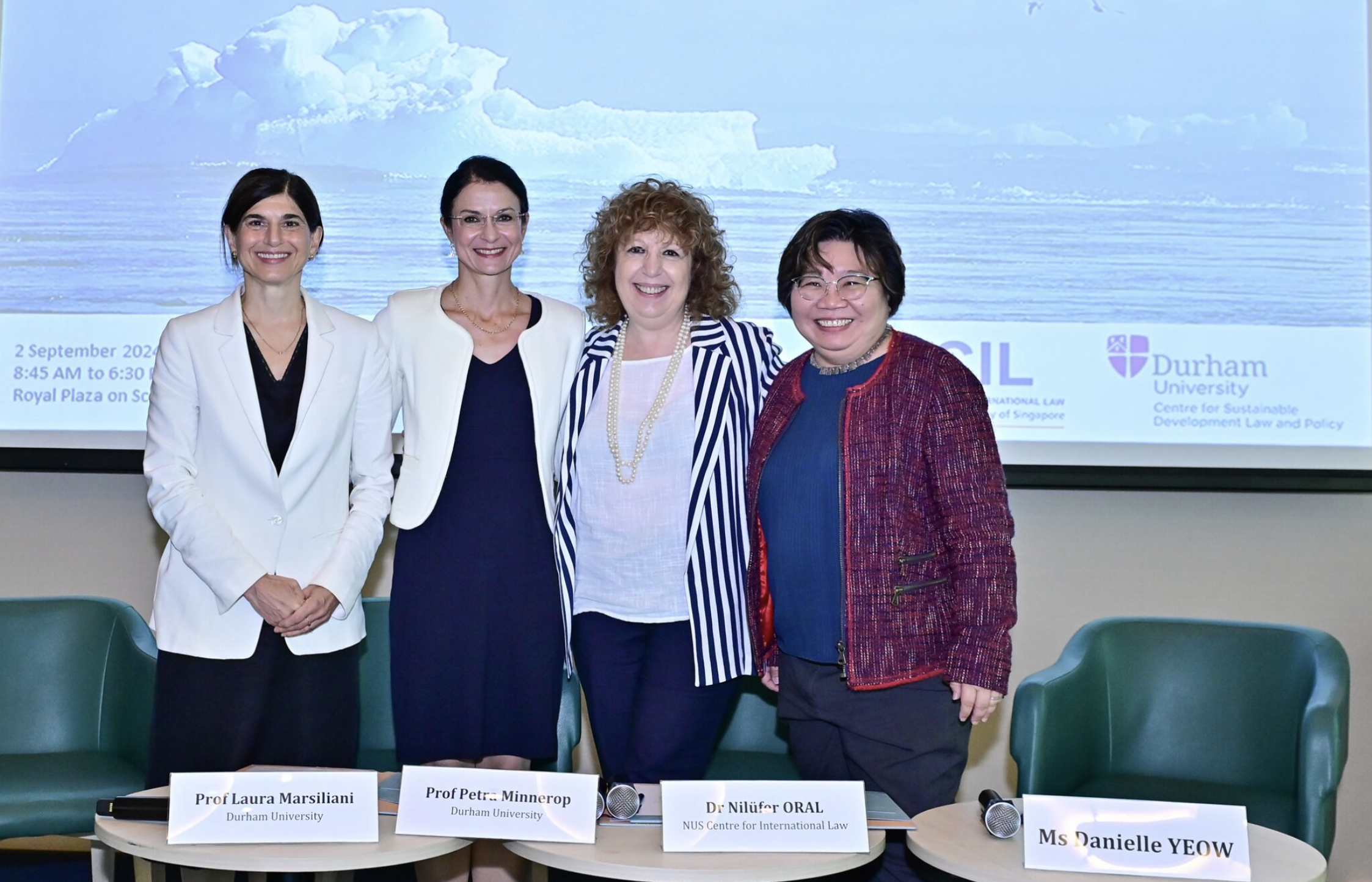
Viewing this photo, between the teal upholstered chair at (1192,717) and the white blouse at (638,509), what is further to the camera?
the teal upholstered chair at (1192,717)

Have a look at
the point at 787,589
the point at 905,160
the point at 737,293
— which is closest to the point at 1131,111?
the point at 905,160

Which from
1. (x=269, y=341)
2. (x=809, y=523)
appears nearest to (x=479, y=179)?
(x=269, y=341)

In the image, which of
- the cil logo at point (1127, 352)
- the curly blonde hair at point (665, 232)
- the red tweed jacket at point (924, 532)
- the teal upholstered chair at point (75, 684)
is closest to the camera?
the red tweed jacket at point (924, 532)

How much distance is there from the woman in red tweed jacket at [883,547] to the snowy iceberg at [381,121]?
1.40 m

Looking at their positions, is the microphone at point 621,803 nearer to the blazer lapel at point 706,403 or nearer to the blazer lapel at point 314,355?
the blazer lapel at point 706,403

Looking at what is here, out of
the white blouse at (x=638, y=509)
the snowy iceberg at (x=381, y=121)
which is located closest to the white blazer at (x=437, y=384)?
the white blouse at (x=638, y=509)

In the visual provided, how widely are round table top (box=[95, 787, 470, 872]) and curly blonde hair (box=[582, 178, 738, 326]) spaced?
1229mm

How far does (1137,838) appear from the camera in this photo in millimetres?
1796

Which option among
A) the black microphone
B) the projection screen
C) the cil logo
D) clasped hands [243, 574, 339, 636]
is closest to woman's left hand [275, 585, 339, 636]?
clasped hands [243, 574, 339, 636]

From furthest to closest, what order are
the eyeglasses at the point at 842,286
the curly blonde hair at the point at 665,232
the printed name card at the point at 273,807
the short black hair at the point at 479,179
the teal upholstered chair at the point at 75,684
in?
the teal upholstered chair at the point at 75,684
the short black hair at the point at 479,179
the curly blonde hair at the point at 665,232
the eyeglasses at the point at 842,286
the printed name card at the point at 273,807

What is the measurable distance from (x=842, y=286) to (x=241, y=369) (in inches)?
45.3

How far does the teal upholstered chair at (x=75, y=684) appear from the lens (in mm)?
3223

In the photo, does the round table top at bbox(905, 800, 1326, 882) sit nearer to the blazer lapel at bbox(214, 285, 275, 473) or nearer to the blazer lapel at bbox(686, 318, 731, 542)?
the blazer lapel at bbox(686, 318, 731, 542)

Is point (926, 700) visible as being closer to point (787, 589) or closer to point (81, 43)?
point (787, 589)
